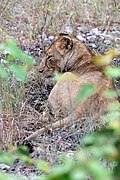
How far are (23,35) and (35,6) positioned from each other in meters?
0.78

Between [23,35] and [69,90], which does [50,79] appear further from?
[23,35]

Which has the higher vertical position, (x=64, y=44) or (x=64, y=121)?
(x=64, y=44)

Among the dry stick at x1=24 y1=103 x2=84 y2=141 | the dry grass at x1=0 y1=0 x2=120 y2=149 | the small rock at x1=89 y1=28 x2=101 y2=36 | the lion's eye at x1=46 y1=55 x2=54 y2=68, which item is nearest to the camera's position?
the dry stick at x1=24 y1=103 x2=84 y2=141

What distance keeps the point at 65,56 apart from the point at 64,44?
13cm

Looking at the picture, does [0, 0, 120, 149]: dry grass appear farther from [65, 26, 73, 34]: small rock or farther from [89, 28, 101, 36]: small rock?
[89, 28, 101, 36]: small rock

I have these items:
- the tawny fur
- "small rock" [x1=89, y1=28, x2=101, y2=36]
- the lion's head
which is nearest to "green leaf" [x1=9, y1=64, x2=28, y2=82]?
the tawny fur

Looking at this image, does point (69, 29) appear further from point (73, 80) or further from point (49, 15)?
point (73, 80)

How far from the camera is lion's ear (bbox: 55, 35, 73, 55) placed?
536 centimetres

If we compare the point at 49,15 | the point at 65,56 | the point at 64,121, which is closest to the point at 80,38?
the point at 49,15

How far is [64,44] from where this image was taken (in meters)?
5.45

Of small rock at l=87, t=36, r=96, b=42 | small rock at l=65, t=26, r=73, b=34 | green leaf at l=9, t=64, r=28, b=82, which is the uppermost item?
green leaf at l=9, t=64, r=28, b=82

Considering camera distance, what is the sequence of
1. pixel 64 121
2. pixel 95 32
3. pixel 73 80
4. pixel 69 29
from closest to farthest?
pixel 73 80, pixel 64 121, pixel 95 32, pixel 69 29

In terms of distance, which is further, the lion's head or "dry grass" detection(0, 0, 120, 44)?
"dry grass" detection(0, 0, 120, 44)

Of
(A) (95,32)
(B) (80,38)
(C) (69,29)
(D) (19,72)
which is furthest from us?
(C) (69,29)
